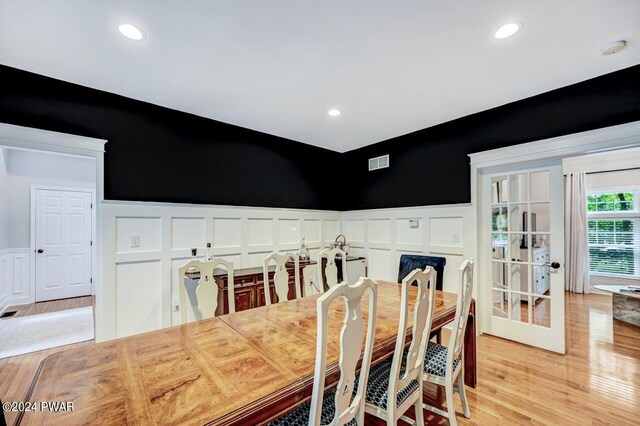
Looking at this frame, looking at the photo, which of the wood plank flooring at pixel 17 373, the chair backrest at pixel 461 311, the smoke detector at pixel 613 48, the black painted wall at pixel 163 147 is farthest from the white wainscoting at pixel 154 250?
the smoke detector at pixel 613 48

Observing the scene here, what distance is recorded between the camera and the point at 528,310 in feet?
10.2

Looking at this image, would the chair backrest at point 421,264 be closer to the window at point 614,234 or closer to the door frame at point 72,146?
the door frame at point 72,146

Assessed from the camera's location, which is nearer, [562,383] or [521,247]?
[562,383]

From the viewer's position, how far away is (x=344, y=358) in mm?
1109

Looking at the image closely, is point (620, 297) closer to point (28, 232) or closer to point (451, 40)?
point (451, 40)

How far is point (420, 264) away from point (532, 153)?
176 cm

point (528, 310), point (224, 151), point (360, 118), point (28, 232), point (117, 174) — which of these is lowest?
point (528, 310)

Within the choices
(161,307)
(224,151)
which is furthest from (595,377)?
(224,151)

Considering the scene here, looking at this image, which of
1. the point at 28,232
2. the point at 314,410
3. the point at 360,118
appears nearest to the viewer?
the point at 314,410

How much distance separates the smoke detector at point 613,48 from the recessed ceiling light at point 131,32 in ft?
11.2

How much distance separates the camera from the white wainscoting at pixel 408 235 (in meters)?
3.54

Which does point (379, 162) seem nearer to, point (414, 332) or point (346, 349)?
point (414, 332)

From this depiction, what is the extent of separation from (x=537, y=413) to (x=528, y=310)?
136cm

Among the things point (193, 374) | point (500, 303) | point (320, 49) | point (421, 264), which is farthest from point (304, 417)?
point (500, 303)
